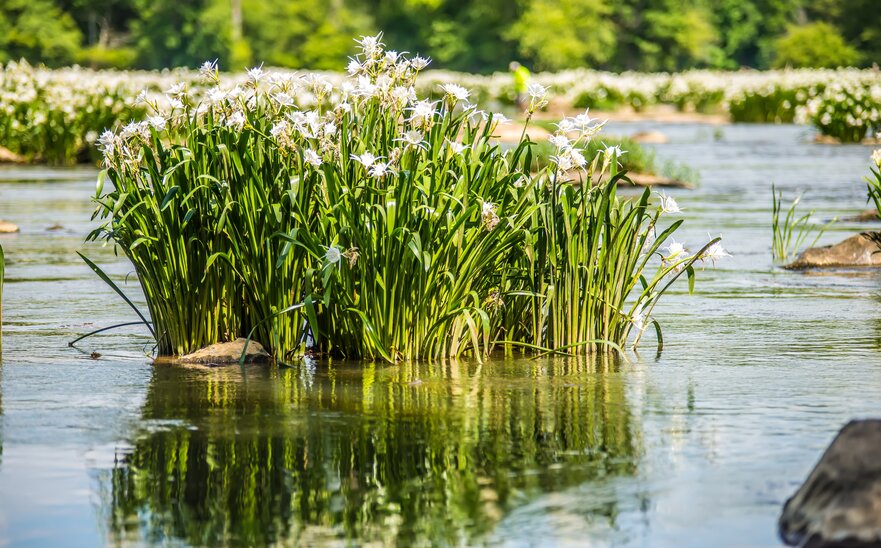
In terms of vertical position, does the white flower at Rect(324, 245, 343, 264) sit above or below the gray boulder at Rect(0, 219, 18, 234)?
below

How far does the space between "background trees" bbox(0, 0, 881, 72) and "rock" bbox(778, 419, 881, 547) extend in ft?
231

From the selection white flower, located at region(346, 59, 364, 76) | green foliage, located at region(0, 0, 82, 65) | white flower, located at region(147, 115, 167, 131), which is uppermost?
green foliage, located at region(0, 0, 82, 65)

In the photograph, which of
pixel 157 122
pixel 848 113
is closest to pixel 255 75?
pixel 157 122

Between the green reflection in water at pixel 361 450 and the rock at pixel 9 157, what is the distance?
20.8 meters

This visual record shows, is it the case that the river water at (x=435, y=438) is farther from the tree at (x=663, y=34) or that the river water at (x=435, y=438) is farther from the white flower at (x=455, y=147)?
the tree at (x=663, y=34)

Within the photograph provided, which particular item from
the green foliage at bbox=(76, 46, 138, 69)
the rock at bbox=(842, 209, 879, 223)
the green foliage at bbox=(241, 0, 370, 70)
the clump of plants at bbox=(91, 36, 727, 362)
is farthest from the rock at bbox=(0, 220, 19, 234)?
the green foliage at bbox=(241, 0, 370, 70)

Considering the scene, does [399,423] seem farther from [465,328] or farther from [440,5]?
[440,5]

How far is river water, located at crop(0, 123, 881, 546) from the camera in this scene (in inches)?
178

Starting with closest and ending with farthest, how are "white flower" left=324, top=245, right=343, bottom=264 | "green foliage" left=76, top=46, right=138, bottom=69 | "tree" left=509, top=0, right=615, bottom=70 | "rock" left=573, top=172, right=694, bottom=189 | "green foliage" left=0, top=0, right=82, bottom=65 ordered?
"white flower" left=324, top=245, right=343, bottom=264, "rock" left=573, top=172, right=694, bottom=189, "green foliage" left=0, top=0, right=82, bottom=65, "green foliage" left=76, top=46, right=138, bottom=69, "tree" left=509, top=0, right=615, bottom=70

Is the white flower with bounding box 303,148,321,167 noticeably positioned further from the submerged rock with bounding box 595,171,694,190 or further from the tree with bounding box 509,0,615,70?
the tree with bounding box 509,0,615,70

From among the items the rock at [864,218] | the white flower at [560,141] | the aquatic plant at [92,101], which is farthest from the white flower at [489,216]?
the rock at [864,218]

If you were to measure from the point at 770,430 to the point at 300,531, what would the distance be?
A: 2086 mm

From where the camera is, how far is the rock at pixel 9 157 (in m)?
26.8

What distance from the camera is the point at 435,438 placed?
5.62 metres
